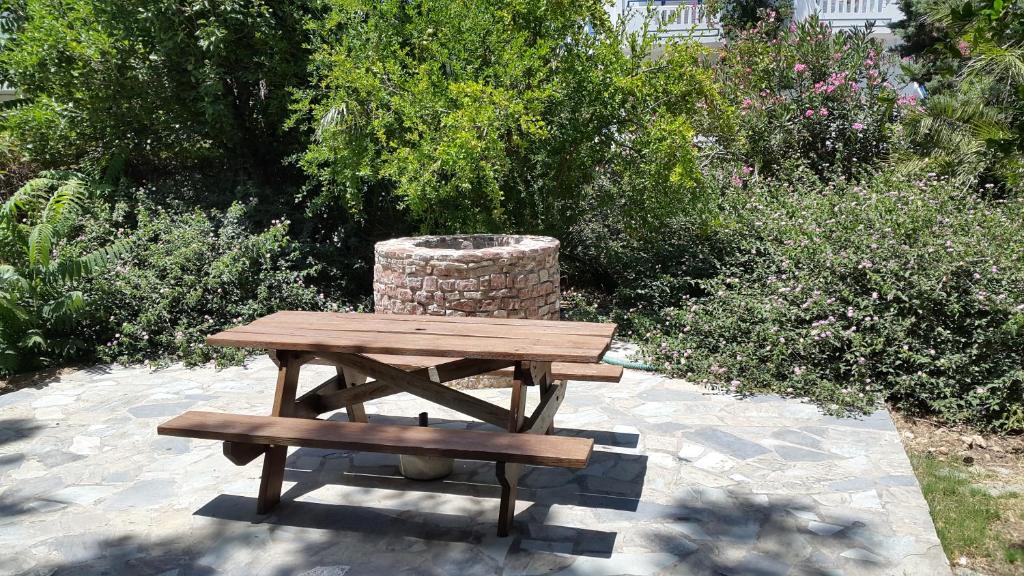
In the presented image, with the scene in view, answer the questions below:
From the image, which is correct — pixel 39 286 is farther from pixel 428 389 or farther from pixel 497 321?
pixel 497 321

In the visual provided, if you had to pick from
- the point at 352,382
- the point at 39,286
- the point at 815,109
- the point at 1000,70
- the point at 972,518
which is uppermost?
the point at 1000,70

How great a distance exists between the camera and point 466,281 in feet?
17.8

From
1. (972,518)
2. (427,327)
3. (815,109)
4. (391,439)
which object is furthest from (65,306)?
(815,109)

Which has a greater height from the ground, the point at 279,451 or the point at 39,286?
the point at 39,286

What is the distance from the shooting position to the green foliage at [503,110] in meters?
6.81

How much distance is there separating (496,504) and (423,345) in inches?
33.9

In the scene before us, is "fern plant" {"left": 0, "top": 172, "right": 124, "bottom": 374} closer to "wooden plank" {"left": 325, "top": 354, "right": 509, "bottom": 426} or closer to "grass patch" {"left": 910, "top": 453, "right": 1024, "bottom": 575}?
"wooden plank" {"left": 325, "top": 354, "right": 509, "bottom": 426}

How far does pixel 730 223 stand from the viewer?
748cm

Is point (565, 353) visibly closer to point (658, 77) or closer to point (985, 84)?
point (658, 77)

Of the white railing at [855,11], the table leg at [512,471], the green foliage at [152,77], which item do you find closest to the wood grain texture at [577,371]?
the table leg at [512,471]

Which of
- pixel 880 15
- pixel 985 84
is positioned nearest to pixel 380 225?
pixel 985 84

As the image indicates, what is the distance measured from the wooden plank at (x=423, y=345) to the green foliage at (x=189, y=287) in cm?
291

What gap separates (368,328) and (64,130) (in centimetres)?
609

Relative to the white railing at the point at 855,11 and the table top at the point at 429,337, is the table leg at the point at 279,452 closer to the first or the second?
the table top at the point at 429,337
